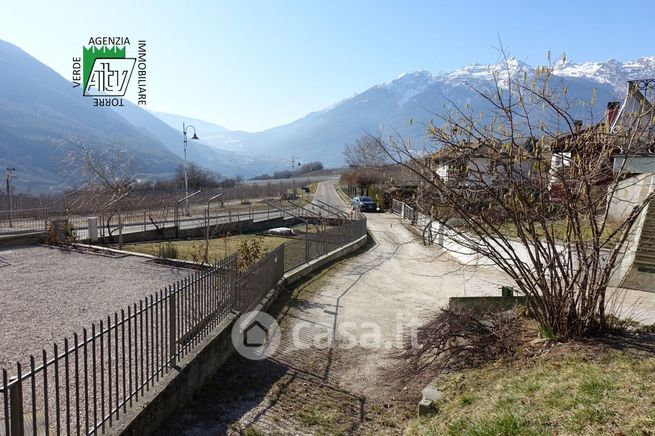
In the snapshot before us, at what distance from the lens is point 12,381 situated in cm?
307

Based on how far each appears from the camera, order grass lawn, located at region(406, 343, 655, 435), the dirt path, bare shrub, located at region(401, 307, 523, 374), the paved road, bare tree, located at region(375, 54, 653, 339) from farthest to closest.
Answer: the paved road
bare shrub, located at region(401, 307, 523, 374)
bare tree, located at region(375, 54, 653, 339)
the dirt path
grass lawn, located at region(406, 343, 655, 435)

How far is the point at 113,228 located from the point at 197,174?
67.2 metres

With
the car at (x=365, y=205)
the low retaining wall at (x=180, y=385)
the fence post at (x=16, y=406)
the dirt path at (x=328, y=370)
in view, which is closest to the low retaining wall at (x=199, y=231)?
the car at (x=365, y=205)

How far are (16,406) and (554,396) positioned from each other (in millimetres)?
4391

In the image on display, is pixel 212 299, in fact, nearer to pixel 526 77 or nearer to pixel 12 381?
pixel 12 381

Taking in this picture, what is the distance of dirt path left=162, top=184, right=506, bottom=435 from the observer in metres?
5.46

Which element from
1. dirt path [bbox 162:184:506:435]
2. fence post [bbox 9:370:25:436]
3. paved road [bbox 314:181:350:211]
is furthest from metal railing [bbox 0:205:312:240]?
paved road [bbox 314:181:350:211]

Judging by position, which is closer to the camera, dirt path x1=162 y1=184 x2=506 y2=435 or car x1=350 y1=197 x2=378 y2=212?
dirt path x1=162 y1=184 x2=506 y2=435

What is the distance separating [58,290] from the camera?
10078 millimetres

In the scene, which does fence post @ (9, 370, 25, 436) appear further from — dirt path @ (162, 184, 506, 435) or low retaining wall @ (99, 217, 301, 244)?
low retaining wall @ (99, 217, 301, 244)

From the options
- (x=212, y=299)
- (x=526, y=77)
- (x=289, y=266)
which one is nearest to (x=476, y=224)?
(x=526, y=77)

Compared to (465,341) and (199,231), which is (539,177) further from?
(199,231)

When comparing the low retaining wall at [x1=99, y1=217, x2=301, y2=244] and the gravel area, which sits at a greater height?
the gravel area

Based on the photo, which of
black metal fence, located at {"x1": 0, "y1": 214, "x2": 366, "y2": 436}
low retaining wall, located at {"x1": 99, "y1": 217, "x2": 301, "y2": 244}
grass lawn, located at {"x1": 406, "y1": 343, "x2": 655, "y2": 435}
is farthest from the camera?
low retaining wall, located at {"x1": 99, "y1": 217, "x2": 301, "y2": 244}
